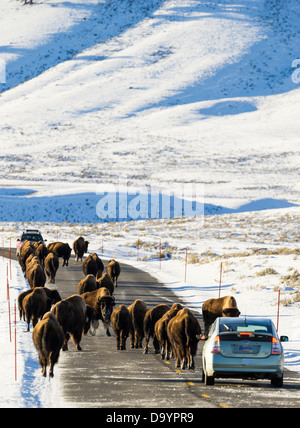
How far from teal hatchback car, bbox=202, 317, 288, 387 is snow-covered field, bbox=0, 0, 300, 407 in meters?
2.69

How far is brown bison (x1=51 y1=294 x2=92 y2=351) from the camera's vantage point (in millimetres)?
15711

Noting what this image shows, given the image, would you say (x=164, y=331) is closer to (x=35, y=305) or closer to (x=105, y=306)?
(x=105, y=306)

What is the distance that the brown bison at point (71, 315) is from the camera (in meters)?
15.7

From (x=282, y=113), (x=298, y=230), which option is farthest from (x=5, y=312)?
(x=282, y=113)

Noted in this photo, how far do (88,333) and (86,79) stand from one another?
125m

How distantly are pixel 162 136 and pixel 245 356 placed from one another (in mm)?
101591

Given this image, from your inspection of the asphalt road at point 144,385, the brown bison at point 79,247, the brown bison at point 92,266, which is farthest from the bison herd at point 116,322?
the brown bison at point 79,247

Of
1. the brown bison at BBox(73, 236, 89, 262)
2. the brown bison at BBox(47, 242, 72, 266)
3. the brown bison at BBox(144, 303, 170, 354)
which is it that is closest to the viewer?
the brown bison at BBox(144, 303, 170, 354)

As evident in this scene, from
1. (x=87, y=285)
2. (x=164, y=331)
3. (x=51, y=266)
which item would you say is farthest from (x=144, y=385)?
(x=51, y=266)

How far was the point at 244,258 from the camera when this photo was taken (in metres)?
35.2

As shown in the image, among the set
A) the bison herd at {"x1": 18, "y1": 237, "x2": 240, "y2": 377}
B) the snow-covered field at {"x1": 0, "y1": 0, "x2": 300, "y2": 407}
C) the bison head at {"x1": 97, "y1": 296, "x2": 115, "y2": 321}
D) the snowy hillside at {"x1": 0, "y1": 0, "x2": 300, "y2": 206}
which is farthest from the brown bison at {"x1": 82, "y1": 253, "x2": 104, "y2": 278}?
the snowy hillside at {"x1": 0, "y1": 0, "x2": 300, "y2": 206}

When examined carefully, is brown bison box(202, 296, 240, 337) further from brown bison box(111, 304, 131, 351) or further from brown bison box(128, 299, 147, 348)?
brown bison box(111, 304, 131, 351)

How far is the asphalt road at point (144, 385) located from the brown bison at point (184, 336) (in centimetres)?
28

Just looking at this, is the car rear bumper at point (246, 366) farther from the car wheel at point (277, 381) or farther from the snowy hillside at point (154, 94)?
the snowy hillside at point (154, 94)
